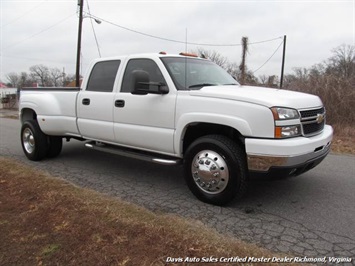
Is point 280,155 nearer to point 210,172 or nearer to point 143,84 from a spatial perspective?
point 210,172

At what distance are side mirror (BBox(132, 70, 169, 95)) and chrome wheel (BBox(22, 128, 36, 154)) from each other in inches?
126

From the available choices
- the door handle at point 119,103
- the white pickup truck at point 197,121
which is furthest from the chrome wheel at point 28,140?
the door handle at point 119,103

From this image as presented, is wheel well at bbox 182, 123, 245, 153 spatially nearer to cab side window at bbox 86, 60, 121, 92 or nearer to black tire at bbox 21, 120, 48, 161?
cab side window at bbox 86, 60, 121, 92

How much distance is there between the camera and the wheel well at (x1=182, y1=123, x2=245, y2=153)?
13.1 feet

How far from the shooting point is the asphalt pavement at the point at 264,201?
10.5 feet

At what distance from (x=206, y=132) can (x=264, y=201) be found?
1170mm

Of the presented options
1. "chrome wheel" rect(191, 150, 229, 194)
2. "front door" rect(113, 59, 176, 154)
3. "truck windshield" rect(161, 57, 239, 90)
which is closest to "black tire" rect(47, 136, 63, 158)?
"front door" rect(113, 59, 176, 154)

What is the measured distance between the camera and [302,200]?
4.20 m

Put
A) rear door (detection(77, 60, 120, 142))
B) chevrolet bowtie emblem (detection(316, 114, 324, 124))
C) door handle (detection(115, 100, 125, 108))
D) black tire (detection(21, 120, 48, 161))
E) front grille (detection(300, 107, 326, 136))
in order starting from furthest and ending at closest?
black tire (detection(21, 120, 48, 161)) < rear door (detection(77, 60, 120, 142)) < door handle (detection(115, 100, 125, 108)) < chevrolet bowtie emblem (detection(316, 114, 324, 124)) < front grille (detection(300, 107, 326, 136))

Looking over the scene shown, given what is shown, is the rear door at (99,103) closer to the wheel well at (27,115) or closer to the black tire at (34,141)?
the black tire at (34,141)

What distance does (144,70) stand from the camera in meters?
4.75

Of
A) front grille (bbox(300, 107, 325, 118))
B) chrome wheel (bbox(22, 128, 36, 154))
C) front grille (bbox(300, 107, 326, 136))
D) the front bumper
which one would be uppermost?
front grille (bbox(300, 107, 325, 118))

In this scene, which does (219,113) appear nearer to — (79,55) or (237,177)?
(237,177)

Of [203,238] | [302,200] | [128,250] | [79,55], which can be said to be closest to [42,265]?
[128,250]
